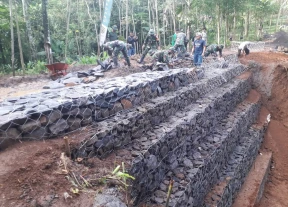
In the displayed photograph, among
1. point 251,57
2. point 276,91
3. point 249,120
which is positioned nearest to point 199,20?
point 251,57

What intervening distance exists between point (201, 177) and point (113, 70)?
5332 mm

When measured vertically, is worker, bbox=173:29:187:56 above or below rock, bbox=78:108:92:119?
above

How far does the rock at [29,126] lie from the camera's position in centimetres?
307

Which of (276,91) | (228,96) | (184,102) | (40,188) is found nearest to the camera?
(40,188)

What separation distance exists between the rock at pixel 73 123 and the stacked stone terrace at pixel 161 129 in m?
0.02

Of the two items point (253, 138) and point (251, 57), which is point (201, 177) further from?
point (251, 57)

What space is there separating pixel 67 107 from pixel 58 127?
347 mm

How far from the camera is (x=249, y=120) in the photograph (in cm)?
890

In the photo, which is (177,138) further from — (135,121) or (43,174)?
(43,174)

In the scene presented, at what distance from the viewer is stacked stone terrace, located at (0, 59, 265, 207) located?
11.7 ft

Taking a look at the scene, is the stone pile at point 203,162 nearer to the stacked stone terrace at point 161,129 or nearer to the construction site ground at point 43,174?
the stacked stone terrace at point 161,129

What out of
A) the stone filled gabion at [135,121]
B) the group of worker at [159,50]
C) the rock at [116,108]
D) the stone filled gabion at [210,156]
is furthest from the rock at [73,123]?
the group of worker at [159,50]

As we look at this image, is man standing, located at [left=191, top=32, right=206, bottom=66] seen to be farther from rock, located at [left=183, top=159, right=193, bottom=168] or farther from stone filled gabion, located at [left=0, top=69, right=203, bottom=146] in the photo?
rock, located at [left=183, top=159, right=193, bottom=168]

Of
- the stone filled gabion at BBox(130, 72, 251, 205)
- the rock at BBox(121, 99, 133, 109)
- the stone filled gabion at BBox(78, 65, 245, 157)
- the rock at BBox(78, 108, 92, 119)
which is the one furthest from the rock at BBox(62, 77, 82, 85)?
the rock at BBox(78, 108, 92, 119)
